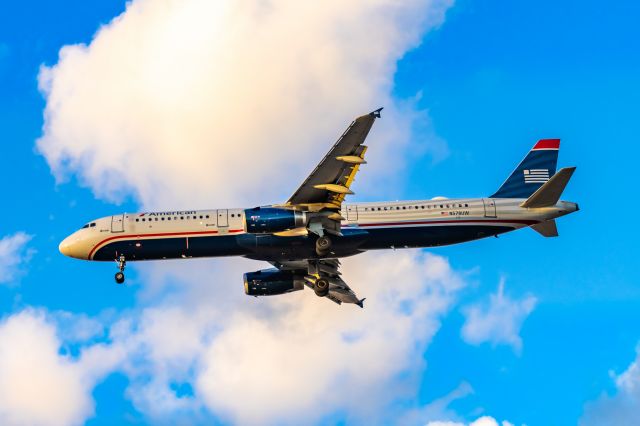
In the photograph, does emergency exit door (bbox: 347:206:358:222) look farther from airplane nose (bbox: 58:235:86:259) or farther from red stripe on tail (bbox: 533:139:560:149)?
airplane nose (bbox: 58:235:86:259)

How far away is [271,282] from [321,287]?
5.03 meters

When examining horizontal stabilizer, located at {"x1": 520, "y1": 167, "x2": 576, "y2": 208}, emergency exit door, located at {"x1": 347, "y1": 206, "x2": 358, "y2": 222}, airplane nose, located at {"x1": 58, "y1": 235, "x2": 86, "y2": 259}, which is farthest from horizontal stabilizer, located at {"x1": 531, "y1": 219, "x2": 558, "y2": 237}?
airplane nose, located at {"x1": 58, "y1": 235, "x2": 86, "y2": 259}

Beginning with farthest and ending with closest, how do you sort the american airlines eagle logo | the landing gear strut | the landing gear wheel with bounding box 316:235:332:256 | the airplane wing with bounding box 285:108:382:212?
the american airlines eagle logo, the landing gear strut, the landing gear wheel with bounding box 316:235:332:256, the airplane wing with bounding box 285:108:382:212

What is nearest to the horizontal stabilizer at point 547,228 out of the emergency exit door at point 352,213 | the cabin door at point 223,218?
the emergency exit door at point 352,213

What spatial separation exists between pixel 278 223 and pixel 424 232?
10873mm

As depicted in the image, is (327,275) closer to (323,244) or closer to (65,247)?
(323,244)

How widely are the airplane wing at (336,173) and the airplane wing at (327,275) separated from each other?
8.27 meters

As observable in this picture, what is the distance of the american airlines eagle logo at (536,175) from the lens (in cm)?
7231

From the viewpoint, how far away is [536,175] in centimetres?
7269

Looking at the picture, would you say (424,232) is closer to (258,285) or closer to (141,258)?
(258,285)

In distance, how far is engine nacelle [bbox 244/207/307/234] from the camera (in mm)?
61844

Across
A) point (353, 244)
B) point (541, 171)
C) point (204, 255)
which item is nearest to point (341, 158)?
point (353, 244)

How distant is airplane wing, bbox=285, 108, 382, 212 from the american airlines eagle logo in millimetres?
15923

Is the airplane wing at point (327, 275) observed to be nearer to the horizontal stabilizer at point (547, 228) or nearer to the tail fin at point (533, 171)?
the tail fin at point (533, 171)
